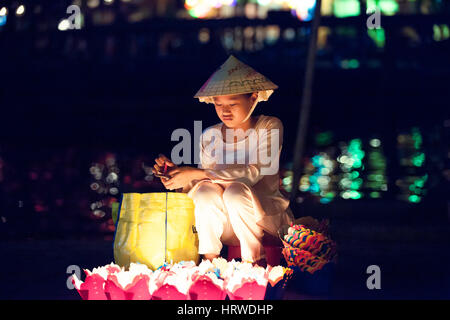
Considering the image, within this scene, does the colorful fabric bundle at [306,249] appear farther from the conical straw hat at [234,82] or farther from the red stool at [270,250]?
the conical straw hat at [234,82]

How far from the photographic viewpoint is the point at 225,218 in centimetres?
388

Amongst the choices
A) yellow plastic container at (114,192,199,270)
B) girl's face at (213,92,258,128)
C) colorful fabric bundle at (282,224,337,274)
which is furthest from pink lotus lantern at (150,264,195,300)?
girl's face at (213,92,258,128)

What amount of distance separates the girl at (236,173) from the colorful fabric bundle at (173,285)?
23.8 inches

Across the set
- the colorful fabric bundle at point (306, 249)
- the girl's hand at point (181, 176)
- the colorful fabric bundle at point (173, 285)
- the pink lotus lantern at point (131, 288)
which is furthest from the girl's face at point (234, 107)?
the pink lotus lantern at point (131, 288)

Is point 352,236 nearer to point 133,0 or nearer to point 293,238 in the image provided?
point 293,238

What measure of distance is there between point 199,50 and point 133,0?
51.7 inches

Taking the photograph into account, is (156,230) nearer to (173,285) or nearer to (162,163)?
(162,163)

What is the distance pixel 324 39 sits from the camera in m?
7.45

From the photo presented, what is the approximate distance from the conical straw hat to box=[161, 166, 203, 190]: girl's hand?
0.54 metres

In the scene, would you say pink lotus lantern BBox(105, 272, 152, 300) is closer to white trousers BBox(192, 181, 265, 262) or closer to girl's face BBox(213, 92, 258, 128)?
white trousers BBox(192, 181, 265, 262)

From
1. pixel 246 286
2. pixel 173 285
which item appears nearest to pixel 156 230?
pixel 173 285

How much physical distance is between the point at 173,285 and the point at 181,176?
0.99 meters

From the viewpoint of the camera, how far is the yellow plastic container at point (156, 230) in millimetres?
3740

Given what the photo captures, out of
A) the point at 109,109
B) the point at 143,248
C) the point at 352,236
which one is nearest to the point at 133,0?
the point at 109,109
